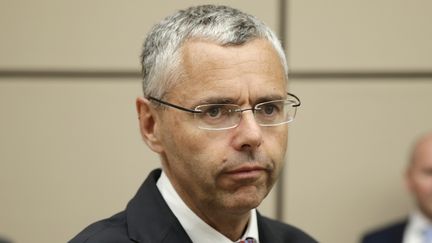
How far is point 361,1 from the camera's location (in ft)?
7.77

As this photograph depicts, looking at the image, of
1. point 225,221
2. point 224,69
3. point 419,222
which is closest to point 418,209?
point 419,222

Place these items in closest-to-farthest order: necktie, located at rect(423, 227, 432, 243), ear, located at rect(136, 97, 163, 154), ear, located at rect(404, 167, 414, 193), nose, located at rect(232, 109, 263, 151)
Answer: nose, located at rect(232, 109, 263, 151)
ear, located at rect(136, 97, 163, 154)
necktie, located at rect(423, 227, 432, 243)
ear, located at rect(404, 167, 414, 193)

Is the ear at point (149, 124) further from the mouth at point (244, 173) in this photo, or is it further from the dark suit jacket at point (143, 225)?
the mouth at point (244, 173)

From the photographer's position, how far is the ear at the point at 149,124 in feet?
4.05

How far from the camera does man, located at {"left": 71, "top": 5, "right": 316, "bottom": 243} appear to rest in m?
1.12

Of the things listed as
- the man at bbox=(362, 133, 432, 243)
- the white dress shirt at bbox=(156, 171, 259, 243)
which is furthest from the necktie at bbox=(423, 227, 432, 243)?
the white dress shirt at bbox=(156, 171, 259, 243)

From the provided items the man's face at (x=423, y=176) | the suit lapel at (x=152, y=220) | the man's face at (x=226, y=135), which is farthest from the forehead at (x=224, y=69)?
the man's face at (x=423, y=176)

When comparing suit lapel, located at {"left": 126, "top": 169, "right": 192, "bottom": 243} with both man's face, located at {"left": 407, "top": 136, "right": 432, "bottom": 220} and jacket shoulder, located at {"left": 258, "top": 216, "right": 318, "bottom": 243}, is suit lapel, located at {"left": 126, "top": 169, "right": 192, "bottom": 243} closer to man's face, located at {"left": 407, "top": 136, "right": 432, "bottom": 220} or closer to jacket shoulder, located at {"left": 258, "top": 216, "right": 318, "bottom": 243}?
jacket shoulder, located at {"left": 258, "top": 216, "right": 318, "bottom": 243}

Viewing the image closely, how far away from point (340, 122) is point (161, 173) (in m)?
1.19

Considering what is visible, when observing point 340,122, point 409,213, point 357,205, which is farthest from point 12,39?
point 409,213

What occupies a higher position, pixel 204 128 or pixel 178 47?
pixel 178 47

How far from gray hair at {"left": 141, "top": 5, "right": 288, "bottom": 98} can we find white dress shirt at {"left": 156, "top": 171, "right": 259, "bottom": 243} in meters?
0.18

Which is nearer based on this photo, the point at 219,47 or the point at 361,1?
the point at 219,47

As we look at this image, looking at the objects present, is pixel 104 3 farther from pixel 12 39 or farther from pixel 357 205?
pixel 357 205
